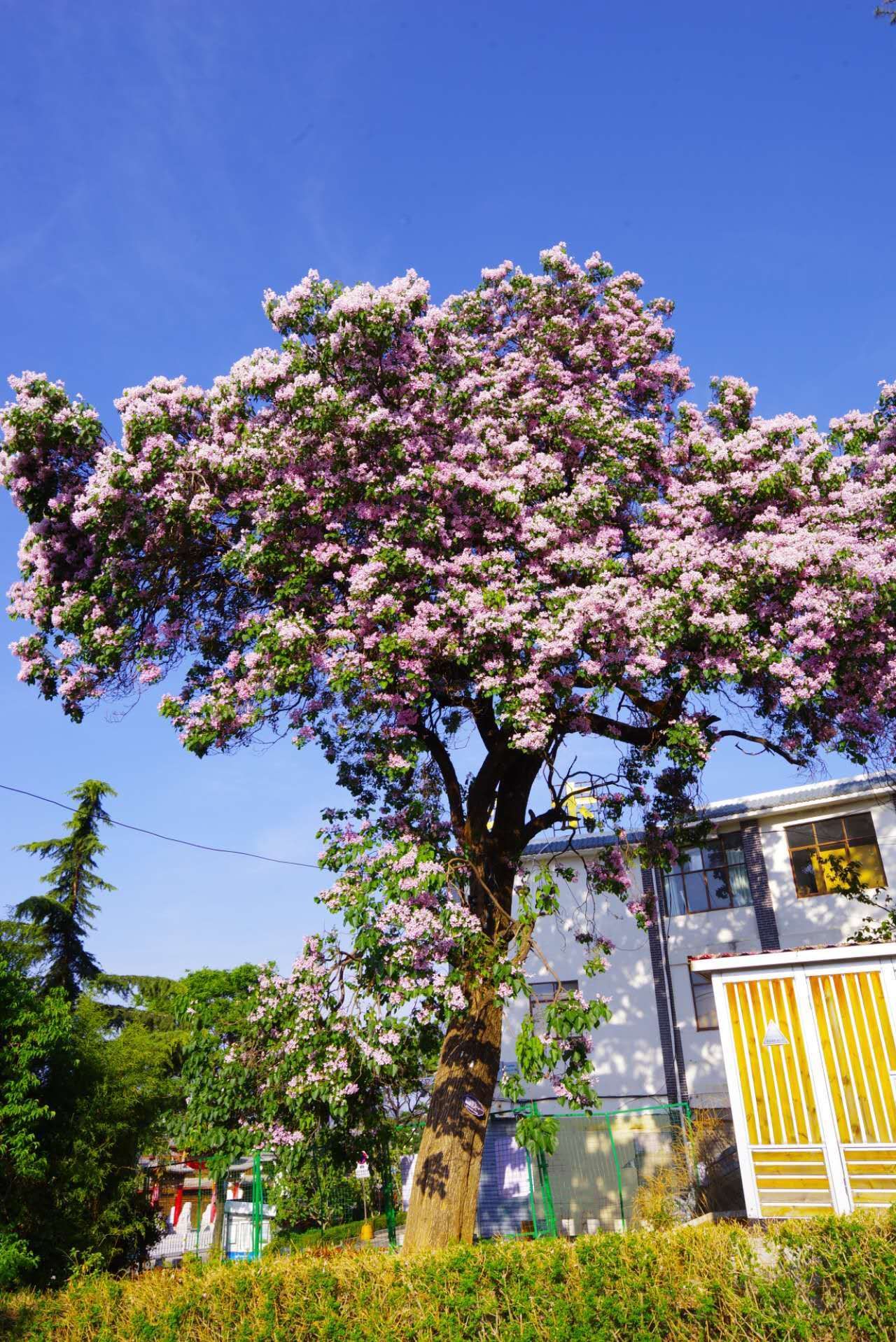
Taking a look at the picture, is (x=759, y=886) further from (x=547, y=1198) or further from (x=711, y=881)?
(x=547, y=1198)

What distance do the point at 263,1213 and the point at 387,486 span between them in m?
16.4

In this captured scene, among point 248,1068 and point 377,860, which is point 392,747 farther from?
point 248,1068

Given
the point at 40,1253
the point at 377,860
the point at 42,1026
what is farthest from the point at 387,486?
the point at 40,1253

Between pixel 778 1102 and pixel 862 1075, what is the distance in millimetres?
967

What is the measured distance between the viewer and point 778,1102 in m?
10.5

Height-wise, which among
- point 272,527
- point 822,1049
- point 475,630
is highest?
point 272,527

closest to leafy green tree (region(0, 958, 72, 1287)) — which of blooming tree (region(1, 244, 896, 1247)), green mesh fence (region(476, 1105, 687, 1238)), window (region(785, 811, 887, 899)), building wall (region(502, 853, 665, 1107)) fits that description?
blooming tree (region(1, 244, 896, 1247))

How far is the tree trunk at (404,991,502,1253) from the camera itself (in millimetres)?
11086

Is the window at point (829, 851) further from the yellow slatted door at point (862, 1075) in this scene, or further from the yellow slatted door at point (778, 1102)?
the yellow slatted door at point (862, 1075)

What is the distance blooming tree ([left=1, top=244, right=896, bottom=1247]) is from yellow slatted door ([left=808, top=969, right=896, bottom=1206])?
104 inches

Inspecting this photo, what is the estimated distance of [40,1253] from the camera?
15695mm

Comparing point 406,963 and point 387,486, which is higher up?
point 387,486

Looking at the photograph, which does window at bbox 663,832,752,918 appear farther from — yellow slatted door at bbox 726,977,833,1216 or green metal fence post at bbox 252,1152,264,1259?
yellow slatted door at bbox 726,977,833,1216

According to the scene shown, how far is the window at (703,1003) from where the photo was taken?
86.2 feet
